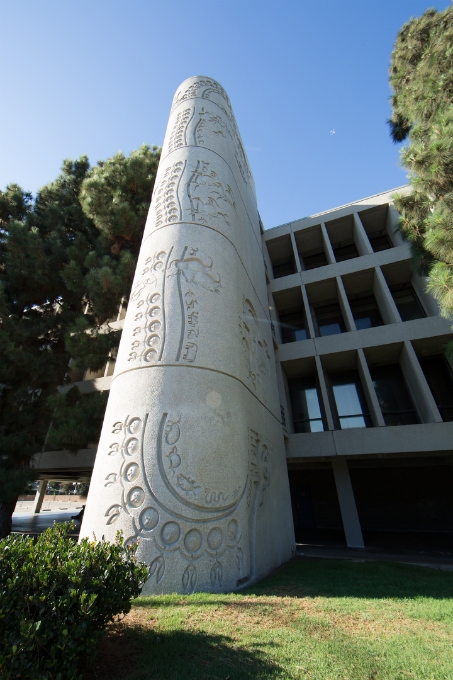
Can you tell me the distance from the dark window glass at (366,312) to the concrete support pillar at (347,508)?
6.71 m

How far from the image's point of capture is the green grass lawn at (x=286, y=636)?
2492mm

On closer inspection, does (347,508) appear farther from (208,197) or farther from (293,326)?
(208,197)

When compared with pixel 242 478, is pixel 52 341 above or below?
above

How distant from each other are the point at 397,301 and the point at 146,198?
12288 mm

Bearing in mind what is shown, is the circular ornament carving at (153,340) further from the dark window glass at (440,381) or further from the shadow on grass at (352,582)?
the dark window glass at (440,381)

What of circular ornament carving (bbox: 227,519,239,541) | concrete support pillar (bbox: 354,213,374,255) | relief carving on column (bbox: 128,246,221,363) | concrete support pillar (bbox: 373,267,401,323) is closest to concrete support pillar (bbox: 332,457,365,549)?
concrete support pillar (bbox: 373,267,401,323)

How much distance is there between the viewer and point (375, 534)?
13008 millimetres

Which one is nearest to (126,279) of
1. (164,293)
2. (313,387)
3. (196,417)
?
(164,293)

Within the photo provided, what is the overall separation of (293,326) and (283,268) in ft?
12.7

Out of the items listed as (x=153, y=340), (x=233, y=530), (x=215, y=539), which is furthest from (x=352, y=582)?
(x=153, y=340)

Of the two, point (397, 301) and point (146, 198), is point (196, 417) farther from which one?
point (397, 301)

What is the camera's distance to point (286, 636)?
306cm

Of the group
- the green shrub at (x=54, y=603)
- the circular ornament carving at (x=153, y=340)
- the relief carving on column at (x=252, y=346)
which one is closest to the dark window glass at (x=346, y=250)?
the relief carving on column at (x=252, y=346)

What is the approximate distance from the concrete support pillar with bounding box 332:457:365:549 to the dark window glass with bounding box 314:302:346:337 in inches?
250
